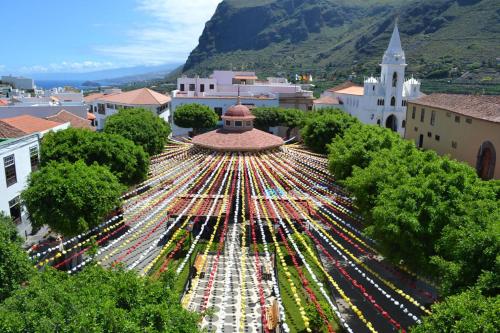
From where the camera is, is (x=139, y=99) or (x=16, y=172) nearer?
(x=16, y=172)

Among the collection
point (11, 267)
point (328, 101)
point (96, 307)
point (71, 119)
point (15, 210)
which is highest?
point (328, 101)

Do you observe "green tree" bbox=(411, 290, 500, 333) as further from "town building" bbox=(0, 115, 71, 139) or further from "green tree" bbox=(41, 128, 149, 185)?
"town building" bbox=(0, 115, 71, 139)

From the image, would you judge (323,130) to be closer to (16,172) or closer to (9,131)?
(16,172)

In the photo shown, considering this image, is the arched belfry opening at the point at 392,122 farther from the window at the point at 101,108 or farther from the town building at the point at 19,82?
the town building at the point at 19,82

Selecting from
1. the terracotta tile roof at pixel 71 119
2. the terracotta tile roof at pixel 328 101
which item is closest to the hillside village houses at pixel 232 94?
the terracotta tile roof at pixel 328 101

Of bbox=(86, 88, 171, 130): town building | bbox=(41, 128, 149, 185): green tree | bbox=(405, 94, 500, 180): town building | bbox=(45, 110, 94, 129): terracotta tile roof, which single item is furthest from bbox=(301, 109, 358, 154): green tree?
bbox=(86, 88, 171, 130): town building

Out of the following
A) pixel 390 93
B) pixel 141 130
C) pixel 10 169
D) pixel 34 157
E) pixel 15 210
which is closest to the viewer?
pixel 10 169

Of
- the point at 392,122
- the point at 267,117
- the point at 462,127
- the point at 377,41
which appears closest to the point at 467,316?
the point at 462,127
